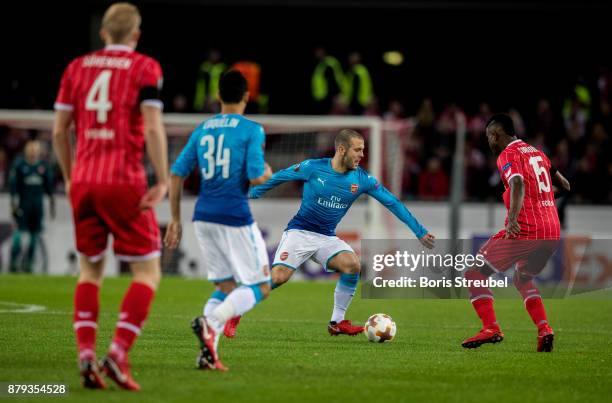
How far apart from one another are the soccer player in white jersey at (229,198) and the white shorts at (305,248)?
305 centimetres

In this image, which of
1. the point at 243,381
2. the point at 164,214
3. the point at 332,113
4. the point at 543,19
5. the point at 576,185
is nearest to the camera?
the point at 243,381

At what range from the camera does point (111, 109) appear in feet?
22.7

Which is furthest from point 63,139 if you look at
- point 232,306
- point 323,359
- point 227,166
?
point 323,359

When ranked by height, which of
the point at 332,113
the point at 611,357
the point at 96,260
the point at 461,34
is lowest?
the point at 611,357

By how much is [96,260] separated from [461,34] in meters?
23.7

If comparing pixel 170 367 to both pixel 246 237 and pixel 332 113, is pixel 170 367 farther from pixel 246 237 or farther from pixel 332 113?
pixel 332 113

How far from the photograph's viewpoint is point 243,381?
734 cm

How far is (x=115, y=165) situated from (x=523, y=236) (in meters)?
4.59

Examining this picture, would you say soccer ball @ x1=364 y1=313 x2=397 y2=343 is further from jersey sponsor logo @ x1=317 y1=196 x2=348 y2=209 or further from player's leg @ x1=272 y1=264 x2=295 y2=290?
jersey sponsor logo @ x1=317 y1=196 x2=348 y2=209

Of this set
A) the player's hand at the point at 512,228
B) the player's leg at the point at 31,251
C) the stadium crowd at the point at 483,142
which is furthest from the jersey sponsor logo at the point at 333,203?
the stadium crowd at the point at 483,142

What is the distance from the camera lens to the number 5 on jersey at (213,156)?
25.6 ft

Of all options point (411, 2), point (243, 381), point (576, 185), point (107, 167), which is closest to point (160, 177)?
point (107, 167)

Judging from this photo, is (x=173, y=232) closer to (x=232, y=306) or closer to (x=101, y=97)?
(x=232, y=306)

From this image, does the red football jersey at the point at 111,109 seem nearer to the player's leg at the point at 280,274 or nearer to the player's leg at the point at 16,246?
the player's leg at the point at 280,274
